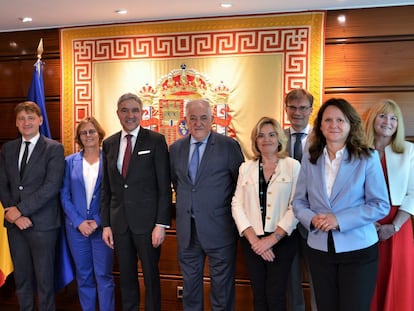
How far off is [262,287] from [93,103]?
8.16 feet

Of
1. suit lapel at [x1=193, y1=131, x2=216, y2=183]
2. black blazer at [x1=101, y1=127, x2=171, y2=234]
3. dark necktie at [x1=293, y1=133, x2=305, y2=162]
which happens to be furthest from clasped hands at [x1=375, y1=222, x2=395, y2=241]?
black blazer at [x1=101, y1=127, x2=171, y2=234]

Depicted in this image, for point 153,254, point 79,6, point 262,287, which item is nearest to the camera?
point 262,287

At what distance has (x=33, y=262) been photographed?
9.29 ft

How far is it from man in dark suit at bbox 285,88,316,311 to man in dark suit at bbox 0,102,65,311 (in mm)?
1594

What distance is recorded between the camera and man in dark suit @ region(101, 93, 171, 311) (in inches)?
98.5

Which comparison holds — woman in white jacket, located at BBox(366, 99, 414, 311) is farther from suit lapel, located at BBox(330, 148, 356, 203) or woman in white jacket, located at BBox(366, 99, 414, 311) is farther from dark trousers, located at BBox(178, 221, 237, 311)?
dark trousers, located at BBox(178, 221, 237, 311)

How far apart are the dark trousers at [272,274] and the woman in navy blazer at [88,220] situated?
104 centimetres

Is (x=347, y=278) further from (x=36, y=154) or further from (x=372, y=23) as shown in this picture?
(x=372, y=23)

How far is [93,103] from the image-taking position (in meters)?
3.94

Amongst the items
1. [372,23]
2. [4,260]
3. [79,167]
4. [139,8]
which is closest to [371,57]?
[372,23]

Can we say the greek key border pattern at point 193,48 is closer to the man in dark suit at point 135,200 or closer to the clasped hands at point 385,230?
the man in dark suit at point 135,200

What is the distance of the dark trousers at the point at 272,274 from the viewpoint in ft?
7.50

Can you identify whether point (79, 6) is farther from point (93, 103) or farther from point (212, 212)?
point (212, 212)

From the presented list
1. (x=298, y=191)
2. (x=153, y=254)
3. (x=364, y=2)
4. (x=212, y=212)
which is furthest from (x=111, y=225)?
(x=364, y=2)
